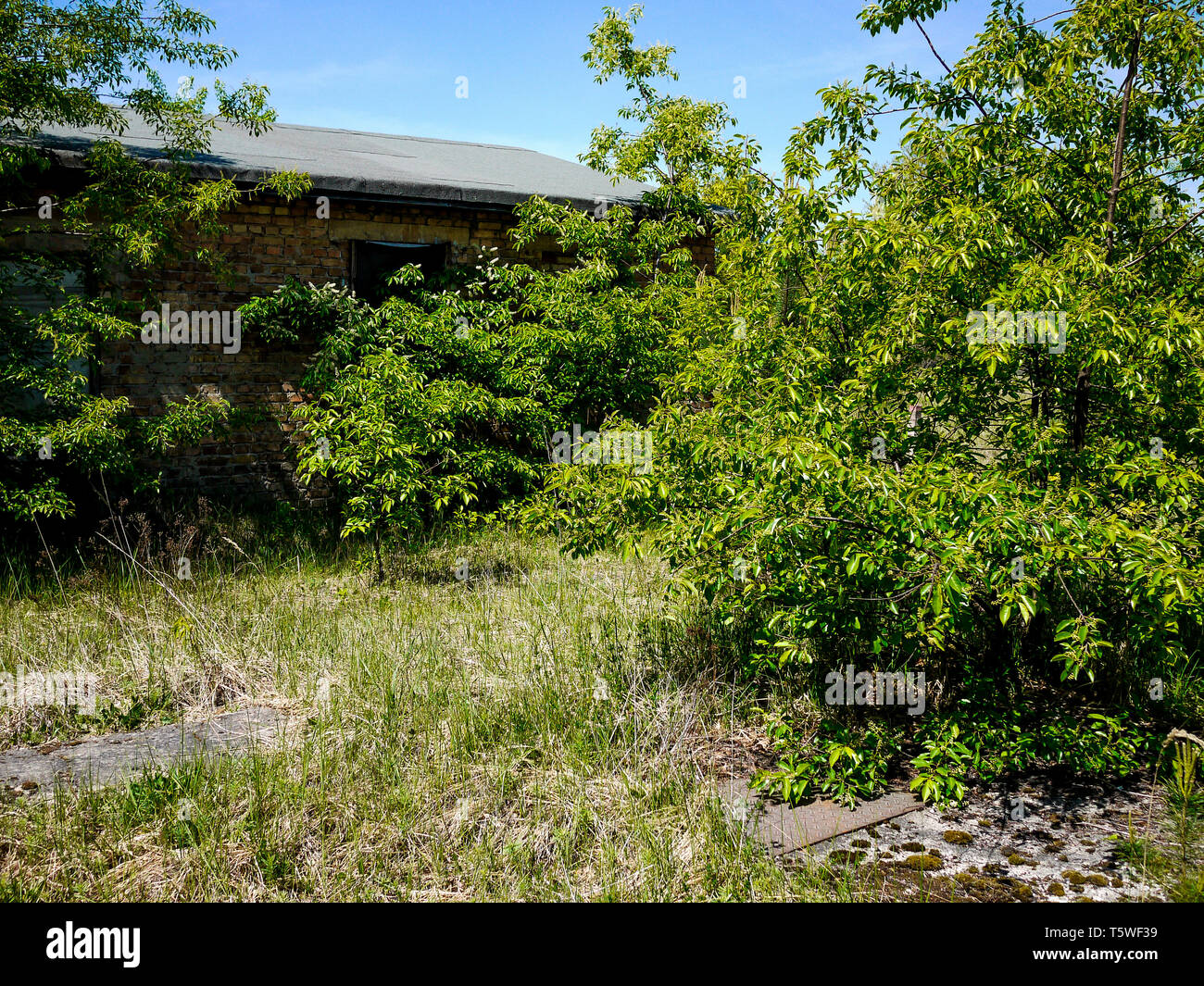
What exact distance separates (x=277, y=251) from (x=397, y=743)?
626 centimetres

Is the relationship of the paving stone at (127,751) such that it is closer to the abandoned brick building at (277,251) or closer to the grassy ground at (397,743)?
the grassy ground at (397,743)

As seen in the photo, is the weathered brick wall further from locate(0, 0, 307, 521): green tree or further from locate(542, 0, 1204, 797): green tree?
locate(542, 0, 1204, 797): green tree

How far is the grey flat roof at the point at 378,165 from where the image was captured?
8.30m

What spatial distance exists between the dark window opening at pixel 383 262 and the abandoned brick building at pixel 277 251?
1cm

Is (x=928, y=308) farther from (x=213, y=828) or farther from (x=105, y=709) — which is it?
(x=105, y=709)

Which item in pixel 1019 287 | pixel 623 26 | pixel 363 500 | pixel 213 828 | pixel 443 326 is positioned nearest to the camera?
pixel 213 828

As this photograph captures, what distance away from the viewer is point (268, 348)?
8.86m

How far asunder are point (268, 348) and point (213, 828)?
632 cm

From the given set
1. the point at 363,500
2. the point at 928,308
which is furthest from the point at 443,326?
the point at 928,308

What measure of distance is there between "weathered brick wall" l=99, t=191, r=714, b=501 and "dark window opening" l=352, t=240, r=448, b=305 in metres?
0.16

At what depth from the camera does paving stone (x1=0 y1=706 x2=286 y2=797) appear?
159 inches

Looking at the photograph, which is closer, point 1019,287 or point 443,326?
point 1019,287

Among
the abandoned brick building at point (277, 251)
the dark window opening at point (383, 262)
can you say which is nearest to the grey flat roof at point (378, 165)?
the abandoned brick building at point (277, 251)

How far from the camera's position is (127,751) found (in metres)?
4.39
